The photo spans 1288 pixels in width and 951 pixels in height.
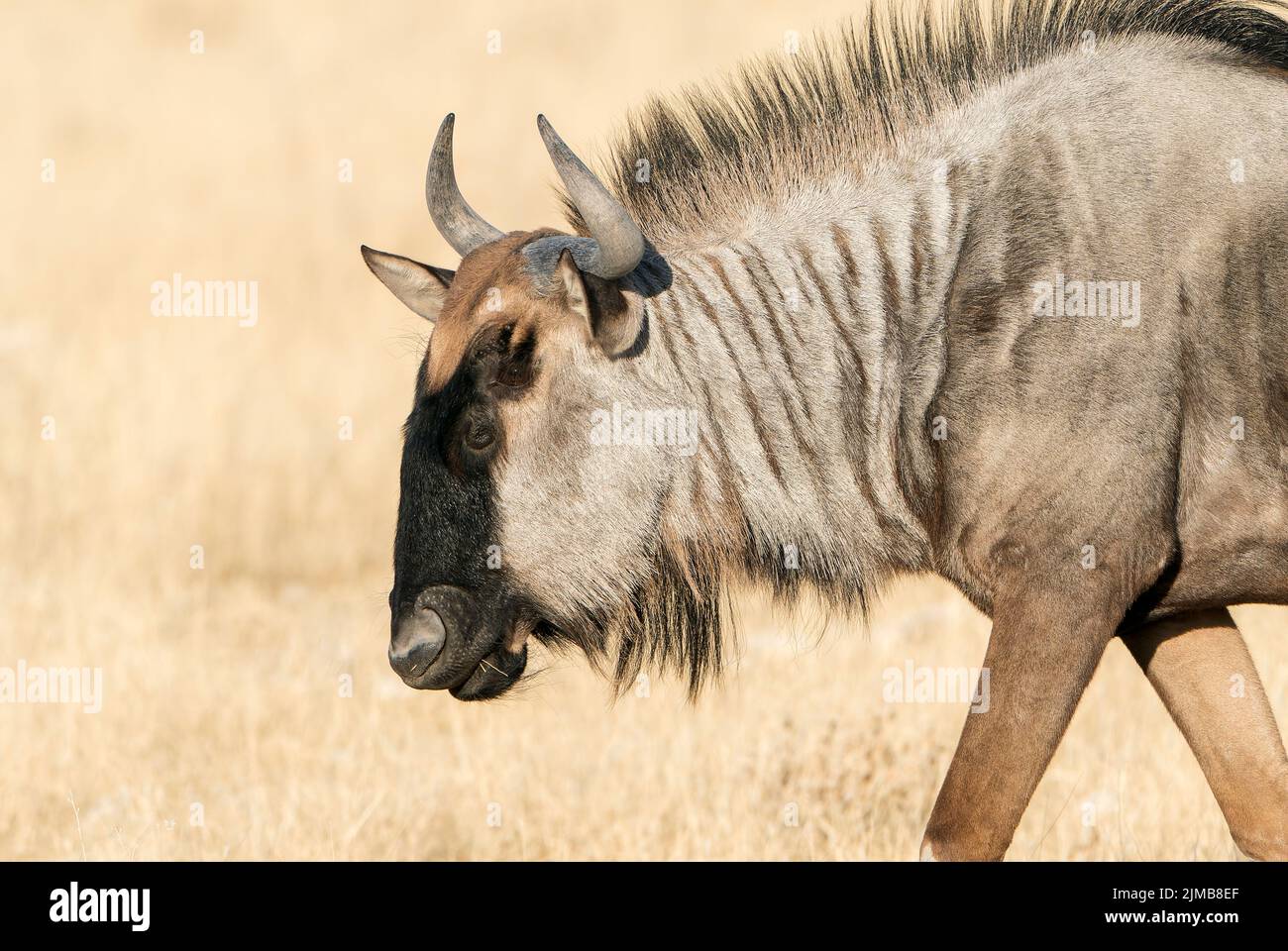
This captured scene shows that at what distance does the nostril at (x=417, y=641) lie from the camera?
177 inches

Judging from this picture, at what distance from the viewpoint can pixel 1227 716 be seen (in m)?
5.09

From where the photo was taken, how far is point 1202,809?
21.1ft

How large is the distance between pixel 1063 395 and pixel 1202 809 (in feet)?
8.86

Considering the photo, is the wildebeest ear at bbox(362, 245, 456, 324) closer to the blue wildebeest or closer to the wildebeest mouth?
the blue wildebeest

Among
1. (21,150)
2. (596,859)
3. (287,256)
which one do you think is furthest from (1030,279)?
(21,150)

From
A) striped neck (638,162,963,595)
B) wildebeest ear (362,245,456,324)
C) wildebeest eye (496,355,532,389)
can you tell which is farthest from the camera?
wildebeest ear (362,245,456,324)

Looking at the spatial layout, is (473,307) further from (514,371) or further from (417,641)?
(417,641)

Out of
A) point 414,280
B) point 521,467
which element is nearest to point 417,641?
point 521,467

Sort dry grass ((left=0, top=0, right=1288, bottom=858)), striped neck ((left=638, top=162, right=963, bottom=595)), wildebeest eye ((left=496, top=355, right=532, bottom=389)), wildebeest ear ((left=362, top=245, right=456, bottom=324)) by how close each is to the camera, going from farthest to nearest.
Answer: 1. dry grass ((left=0, top=0, right=1288, bottom=858))
2. wildebeest ear ((left=362, top=245, right=456, bottom=324))
3. striped neck ((left=638, top=162, right=963, bottom=595))
4. wildebeest eye ((left=496, top=355, right=532, bottom=389))

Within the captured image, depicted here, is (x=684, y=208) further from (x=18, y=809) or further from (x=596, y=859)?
(x=18, y=809)

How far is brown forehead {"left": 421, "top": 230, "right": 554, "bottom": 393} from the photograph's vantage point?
183 inches

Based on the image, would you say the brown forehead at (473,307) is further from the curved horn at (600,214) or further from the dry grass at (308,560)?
the dry grass at (308,560)

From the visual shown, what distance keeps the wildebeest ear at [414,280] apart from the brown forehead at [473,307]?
0.17m

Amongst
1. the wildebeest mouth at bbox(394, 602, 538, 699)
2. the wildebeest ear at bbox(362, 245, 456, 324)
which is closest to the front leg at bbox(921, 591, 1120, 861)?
the wildebeest mouth at bbox(394, 602, 538, 699)
